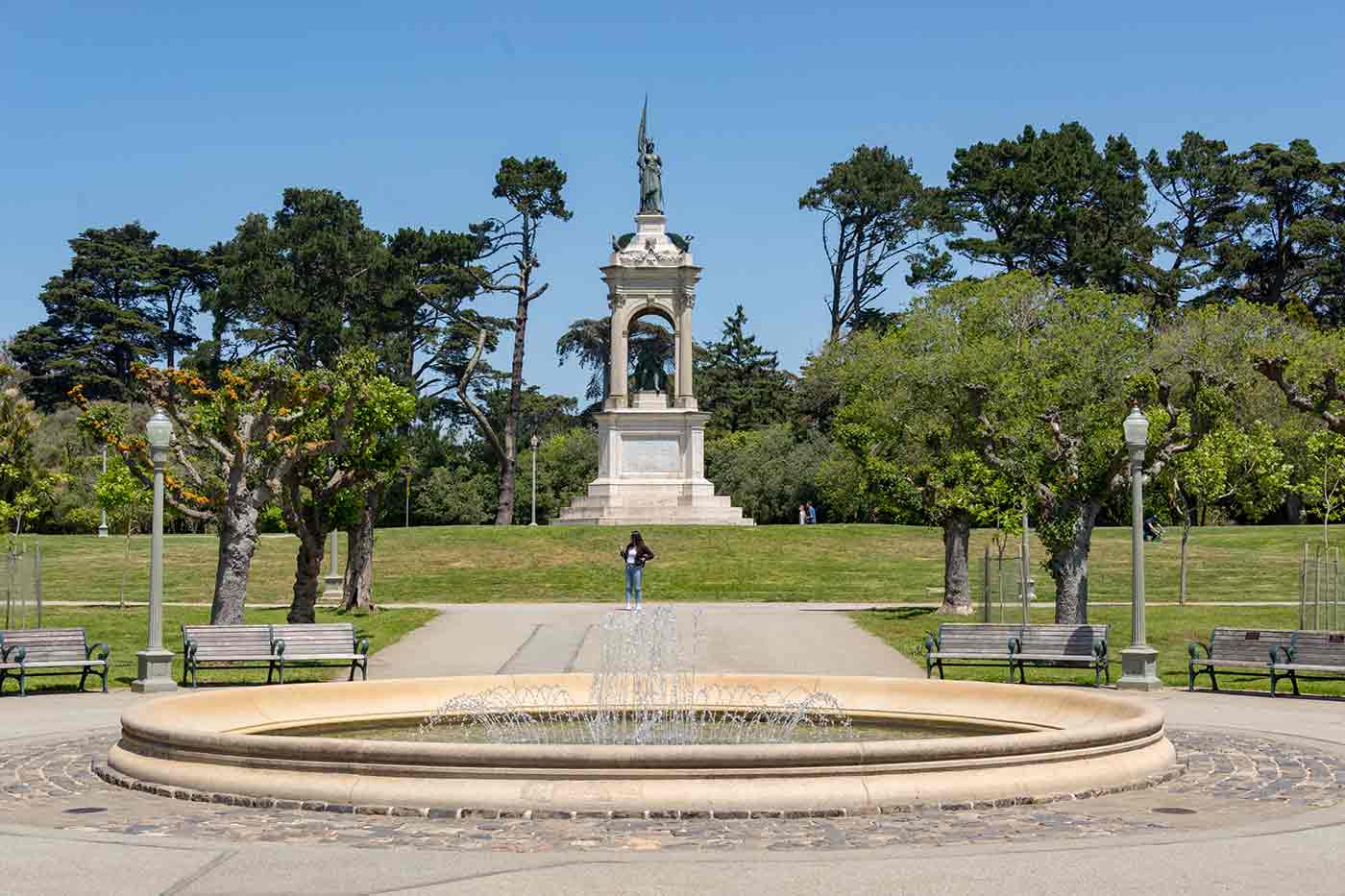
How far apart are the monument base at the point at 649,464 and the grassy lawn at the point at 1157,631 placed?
21.8 metres

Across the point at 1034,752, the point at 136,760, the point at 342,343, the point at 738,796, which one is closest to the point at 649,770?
the point at 738,796

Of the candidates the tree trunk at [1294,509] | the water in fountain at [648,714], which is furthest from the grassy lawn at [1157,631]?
the tree trunk at [1294,509]

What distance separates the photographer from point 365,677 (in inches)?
909

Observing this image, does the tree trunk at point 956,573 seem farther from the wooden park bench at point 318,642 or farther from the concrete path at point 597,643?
the wooden park bench at point 318,642

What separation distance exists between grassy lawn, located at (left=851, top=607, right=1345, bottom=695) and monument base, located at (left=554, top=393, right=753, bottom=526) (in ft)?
71.6

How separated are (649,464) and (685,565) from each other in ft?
39.7

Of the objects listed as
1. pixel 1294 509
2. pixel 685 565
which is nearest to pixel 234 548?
pixel 685 565

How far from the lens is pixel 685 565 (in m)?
47.4

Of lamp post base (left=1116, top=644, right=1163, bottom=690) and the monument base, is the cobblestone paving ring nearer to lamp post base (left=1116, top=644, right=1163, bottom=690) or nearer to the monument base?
lamp post base (left=1116, top=644, right=1163, bottom=690)

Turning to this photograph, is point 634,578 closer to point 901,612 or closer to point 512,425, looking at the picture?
point 901,612

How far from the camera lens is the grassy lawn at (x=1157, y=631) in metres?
24.0

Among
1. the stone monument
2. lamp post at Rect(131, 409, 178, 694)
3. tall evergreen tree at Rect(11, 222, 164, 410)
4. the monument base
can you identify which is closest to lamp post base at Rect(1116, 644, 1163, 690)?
A: lamp post at Rect(131, 409, 178, 694)

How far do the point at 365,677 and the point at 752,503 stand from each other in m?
48.9

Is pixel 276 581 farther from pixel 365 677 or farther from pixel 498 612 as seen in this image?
pixel 365 677
